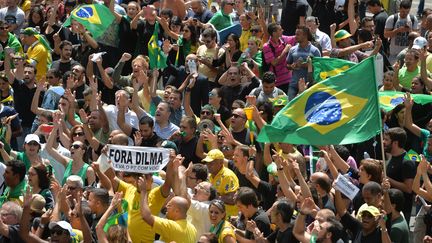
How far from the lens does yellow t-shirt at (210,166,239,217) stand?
15.5 meters

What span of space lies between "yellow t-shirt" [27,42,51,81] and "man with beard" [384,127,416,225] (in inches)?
263

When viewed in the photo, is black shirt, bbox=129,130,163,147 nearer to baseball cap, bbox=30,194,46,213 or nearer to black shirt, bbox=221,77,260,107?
black shirt, bbox=221,77,260,107

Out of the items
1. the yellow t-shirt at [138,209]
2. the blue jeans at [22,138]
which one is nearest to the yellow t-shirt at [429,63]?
the blue jeans at [22,138]

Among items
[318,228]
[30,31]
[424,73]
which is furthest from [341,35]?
[318,228]

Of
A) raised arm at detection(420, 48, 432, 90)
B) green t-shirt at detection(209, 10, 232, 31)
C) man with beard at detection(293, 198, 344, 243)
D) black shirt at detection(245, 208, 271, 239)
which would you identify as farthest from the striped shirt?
man with beard at detection(293, 198, 344, 243)

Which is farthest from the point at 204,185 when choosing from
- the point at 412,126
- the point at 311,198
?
the point at 412,126

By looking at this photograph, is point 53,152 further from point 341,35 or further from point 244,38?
point 341,35

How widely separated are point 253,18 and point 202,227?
7.99 metres

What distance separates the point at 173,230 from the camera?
44.9 feet

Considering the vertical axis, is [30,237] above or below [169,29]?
above

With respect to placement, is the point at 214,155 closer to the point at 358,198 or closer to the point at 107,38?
the point at 358,198

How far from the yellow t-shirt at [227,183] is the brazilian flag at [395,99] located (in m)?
3.17

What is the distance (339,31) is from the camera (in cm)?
2142

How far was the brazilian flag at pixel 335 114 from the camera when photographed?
47.9 ft
